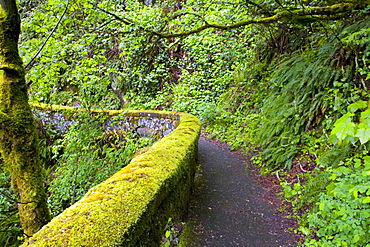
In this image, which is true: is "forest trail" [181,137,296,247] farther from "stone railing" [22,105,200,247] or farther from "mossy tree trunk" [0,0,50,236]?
"mossy tree trunk" [0,0,50,236]

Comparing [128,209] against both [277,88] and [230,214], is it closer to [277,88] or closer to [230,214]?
[230,214]

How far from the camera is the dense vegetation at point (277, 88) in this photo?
9.04 feet

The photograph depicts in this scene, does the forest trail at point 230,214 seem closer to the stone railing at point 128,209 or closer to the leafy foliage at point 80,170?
the stone railing at point 128,209

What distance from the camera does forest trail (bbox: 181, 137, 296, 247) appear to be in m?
3.03

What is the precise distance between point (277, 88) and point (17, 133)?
277 inches

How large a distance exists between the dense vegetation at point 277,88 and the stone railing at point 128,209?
1.64m

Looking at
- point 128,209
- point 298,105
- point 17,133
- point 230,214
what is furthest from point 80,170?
point 298,105

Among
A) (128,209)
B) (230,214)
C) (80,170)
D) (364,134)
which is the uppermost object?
(364,134)

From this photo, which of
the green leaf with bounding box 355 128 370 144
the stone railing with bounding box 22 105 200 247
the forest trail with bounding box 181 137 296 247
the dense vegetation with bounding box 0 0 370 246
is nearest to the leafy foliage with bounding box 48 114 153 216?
the dense vegetation with bounding box 0 0 370 246

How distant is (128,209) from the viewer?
63.1 inches

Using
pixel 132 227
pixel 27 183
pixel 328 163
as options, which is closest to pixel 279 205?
pixel 328 163

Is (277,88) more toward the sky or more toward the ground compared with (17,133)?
more toward the ground

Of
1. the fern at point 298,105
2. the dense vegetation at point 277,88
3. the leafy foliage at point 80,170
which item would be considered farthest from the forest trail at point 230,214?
the leafy foliage at point 80,170

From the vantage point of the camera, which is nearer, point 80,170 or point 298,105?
point 80,170
